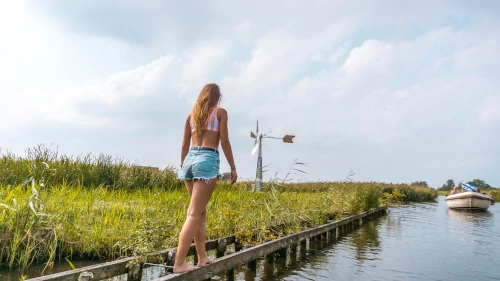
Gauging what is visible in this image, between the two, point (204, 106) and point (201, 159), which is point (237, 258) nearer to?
point (201, 159)

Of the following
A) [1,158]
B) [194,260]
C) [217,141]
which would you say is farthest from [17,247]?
[1,158]

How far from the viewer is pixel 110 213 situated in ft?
23.0

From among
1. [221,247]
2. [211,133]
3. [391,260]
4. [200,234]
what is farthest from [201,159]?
[391,260]

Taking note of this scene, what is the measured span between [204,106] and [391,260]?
252 inches

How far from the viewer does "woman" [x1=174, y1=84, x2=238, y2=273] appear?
421 cm

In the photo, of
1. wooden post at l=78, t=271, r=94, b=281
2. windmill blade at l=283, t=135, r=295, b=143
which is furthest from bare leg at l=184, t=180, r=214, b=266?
windmill blade at l=283, t=135, r=295, b=143

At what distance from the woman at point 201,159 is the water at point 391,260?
5.47 ft

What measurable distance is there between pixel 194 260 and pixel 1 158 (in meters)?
9.20

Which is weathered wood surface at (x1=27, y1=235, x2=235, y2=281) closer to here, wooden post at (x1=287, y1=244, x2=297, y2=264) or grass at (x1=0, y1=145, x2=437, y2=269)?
grass at (x1=0, y1=145, x2=437, y2=269)

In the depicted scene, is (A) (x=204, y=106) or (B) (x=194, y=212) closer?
(B) (x=194, y=212)

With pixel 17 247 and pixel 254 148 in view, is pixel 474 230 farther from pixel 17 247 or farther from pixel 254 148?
pixel 17 247

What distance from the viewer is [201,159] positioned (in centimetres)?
422

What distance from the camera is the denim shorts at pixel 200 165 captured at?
418 cm

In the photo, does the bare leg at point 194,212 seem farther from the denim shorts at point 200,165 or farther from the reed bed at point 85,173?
the reed bed at point 85,173
